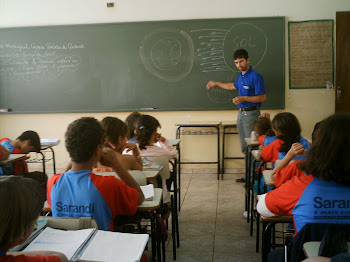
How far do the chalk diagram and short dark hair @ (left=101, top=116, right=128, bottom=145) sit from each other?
3.16m

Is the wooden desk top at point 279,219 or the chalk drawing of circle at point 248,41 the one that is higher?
the chalk drawing of circle at point 248,41

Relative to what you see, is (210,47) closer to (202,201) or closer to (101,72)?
(101,72)

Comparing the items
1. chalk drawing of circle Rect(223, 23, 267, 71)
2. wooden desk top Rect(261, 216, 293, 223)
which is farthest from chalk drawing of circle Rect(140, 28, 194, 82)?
wooden desk top Rect(261, 216, 293, 223)

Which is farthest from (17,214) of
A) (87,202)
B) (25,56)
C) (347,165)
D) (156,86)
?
(25,56)

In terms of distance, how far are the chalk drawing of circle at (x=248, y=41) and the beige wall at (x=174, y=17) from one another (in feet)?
0.68

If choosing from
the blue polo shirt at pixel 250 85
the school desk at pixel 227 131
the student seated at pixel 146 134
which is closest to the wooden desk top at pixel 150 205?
the student seated at pixel 146 134

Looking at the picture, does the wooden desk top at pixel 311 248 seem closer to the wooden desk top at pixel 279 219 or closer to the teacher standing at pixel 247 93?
the wooden desk top at pixel 279 219

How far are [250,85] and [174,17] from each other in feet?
5.12

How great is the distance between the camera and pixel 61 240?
1.34 m

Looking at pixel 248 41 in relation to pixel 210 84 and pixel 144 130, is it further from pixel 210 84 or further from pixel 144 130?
pixel 144 130

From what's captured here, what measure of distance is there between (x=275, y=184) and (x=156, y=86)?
3695mm

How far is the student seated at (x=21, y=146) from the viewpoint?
406 centimetres

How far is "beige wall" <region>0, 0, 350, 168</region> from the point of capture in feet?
18.0

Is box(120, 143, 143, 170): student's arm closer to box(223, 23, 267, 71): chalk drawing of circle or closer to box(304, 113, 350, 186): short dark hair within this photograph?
box(304, 113, 350, 186): short dark hair
